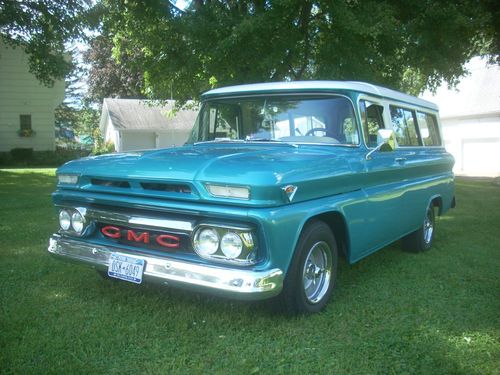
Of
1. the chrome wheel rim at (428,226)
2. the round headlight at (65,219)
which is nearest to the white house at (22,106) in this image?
the chrome wheel rim at (428,226)

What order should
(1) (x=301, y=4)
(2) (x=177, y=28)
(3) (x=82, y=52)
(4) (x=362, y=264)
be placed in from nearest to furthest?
(4) (x=362, y=264) < (1) (x=301, y=4) < (2) (x=177, y=28) < (3) (x=82, y=52)

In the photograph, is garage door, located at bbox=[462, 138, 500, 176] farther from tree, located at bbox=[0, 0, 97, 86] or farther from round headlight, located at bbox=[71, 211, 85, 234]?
round headlight, located at bbox=[71, 211, 85, 234]

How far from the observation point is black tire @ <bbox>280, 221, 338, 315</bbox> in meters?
3.59

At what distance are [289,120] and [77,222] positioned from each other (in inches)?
83.0

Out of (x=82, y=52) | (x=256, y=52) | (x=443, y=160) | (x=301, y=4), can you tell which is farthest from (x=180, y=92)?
(x=82, y=52)

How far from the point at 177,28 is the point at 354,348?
1007 cm

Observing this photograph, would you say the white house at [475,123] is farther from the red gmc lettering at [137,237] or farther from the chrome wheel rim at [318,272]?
the red gmc lettering at [137,237]

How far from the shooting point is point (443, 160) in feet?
22.4

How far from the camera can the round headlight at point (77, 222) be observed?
3961mm

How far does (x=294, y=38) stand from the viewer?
36.0 ft

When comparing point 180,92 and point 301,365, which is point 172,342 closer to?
point 301,365

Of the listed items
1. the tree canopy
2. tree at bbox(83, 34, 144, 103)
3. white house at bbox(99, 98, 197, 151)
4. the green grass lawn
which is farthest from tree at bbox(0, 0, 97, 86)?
tree at bbox(83, 34, 144, 103)

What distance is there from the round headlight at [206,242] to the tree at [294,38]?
25.3 ft

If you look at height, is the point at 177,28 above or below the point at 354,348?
above
